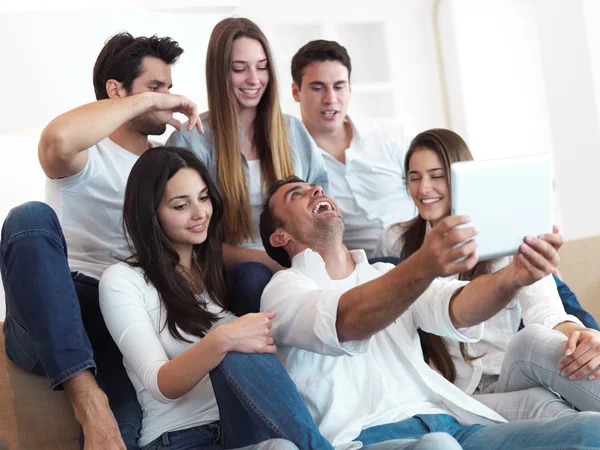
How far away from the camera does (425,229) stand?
235 cm

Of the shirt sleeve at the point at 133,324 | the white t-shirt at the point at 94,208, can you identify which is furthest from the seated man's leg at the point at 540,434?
the white t-shirt at the point at 94,208

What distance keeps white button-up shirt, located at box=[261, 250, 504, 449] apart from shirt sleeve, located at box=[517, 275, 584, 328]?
0.32 m

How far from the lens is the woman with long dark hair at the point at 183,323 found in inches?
63.4

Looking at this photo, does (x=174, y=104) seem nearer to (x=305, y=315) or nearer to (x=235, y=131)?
(x=235, y=131)

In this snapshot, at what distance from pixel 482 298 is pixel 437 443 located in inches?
13.2

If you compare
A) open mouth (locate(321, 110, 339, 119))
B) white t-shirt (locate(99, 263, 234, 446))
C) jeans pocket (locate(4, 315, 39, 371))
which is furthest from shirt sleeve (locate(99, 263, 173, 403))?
open mouth (locate(321, 110, 339, 119))

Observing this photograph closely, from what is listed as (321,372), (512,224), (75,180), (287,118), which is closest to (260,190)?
(287,118)

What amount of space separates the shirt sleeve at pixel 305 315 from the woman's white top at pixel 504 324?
517 millimetres

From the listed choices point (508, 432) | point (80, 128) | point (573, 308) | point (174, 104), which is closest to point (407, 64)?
point (573, 308)

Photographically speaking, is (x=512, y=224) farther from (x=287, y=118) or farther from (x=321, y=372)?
(x=287, y=118)

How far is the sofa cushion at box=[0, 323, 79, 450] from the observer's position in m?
1.98

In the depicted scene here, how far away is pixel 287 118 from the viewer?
108 inches

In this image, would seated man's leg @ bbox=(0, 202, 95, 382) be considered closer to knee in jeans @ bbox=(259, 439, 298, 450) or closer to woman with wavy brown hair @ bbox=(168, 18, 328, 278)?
knee in jeans @ bbox=(259, 439, 298, 450)

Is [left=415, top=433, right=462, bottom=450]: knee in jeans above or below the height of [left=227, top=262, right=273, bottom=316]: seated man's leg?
below
